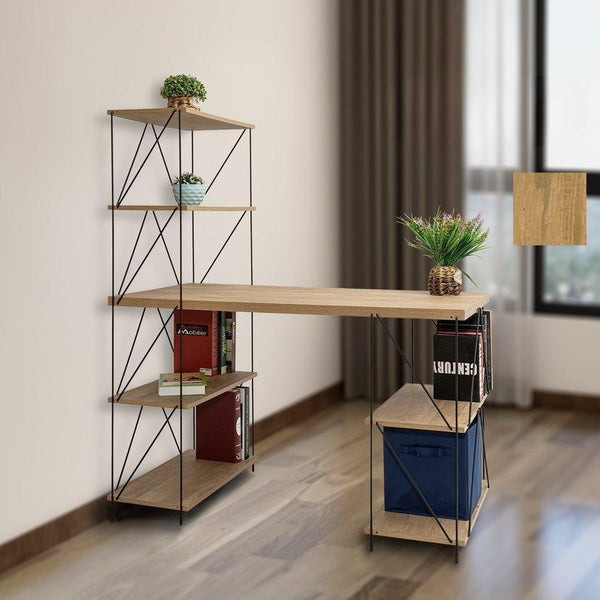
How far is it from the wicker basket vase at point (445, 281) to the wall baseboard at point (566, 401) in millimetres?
1944

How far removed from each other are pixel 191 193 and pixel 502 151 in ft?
6.78

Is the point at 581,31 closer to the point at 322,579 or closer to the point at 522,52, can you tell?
the point at 522,52

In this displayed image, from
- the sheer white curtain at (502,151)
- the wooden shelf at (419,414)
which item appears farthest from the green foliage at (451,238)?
the sheer white curtain at (502,151)

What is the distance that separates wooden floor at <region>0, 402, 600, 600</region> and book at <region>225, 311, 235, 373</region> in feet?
1.53

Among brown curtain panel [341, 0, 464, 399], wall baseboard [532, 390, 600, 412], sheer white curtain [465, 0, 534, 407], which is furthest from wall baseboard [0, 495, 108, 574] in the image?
wall baseboard [532, 390, 600, 412]

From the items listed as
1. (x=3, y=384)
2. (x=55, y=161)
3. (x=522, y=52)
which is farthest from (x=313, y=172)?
(x=3, y=384)

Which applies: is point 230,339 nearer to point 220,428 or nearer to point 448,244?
point 220,428

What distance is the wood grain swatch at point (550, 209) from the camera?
257 centimetres

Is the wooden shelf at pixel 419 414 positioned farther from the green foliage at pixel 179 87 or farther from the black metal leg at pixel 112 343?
the green foliage at pixel 179 87

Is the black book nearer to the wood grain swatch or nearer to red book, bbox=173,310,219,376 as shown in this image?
the wood grain swatch

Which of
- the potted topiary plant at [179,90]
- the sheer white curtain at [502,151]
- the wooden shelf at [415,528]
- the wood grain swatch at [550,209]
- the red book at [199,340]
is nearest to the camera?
the wood grain swatch at [550,209]

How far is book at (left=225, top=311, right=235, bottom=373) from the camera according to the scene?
336 cm

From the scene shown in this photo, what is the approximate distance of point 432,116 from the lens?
4.64 metres

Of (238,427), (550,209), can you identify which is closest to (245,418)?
(238,427)
